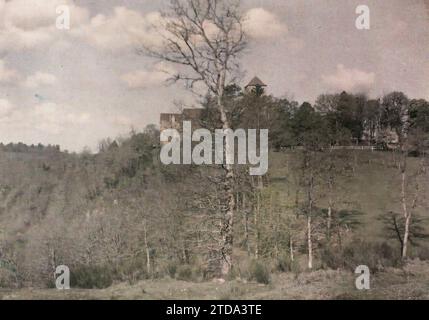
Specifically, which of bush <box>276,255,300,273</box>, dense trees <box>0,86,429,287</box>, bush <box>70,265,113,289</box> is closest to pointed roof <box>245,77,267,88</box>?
dense trees <box>0,86,429,287</box>

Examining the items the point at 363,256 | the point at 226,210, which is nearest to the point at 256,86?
the point at 226,210

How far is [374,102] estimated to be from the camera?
1266cm

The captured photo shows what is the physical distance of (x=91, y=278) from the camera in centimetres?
1098

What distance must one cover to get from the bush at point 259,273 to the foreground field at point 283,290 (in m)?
0.17

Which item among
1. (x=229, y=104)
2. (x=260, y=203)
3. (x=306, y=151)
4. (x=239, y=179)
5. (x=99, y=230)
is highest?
(x=229, y=104)

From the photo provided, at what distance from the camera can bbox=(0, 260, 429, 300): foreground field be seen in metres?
7.91

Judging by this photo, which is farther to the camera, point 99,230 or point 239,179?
point 99,230

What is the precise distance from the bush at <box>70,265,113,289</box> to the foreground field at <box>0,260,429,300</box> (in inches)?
57.0

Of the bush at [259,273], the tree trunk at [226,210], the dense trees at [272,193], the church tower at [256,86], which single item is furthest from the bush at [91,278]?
the church tower at [256,86]

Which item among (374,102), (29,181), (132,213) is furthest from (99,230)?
(374,102)

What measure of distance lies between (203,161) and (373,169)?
299 inches

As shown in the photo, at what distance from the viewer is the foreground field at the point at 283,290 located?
791 centimetres
